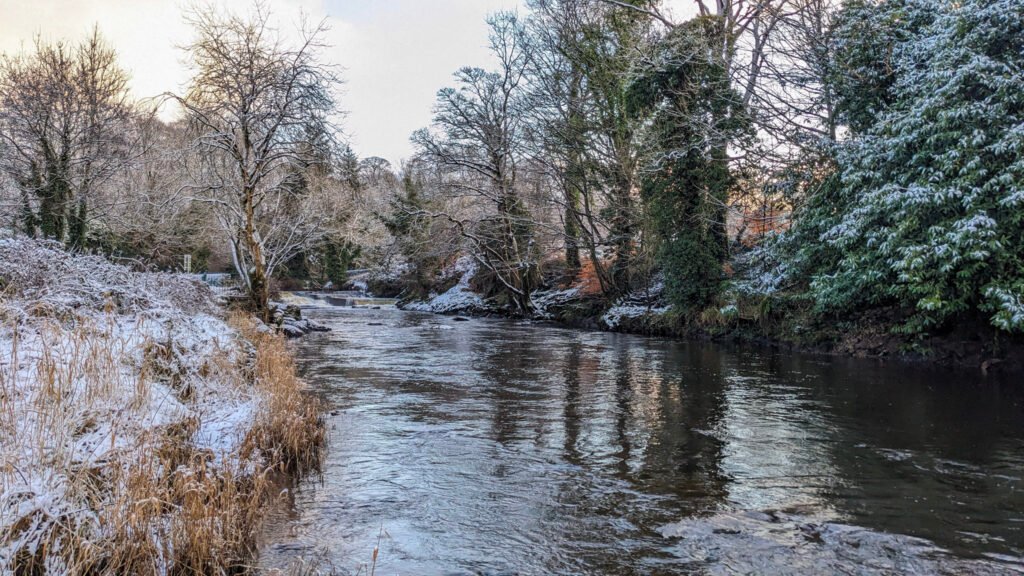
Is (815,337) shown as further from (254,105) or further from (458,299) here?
(458,299)

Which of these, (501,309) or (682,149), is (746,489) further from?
(501,309)

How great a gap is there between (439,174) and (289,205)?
288 inches

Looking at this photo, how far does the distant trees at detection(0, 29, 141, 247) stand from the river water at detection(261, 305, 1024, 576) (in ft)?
42.3

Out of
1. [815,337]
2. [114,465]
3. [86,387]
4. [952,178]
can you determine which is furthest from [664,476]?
[815,337]

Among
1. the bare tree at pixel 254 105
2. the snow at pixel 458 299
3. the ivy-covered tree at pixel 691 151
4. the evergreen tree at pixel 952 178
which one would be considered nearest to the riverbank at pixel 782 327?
the evergreen tree at pixel 952 178

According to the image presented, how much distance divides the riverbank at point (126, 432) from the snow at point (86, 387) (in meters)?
0.01

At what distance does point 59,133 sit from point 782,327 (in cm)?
2158

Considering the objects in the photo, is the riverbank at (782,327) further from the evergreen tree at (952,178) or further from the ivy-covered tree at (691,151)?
the ivy-covered tree at (691,151)

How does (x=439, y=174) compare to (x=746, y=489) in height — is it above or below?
above

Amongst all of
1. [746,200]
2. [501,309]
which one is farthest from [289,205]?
[746,200]

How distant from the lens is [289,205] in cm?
2333

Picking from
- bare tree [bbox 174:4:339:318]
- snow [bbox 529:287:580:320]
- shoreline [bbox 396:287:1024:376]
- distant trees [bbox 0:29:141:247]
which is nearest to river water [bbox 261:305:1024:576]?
shoreline [bbox 396:287:1024:376]

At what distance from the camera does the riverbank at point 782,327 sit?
12.8 m

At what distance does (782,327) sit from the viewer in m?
16.6
